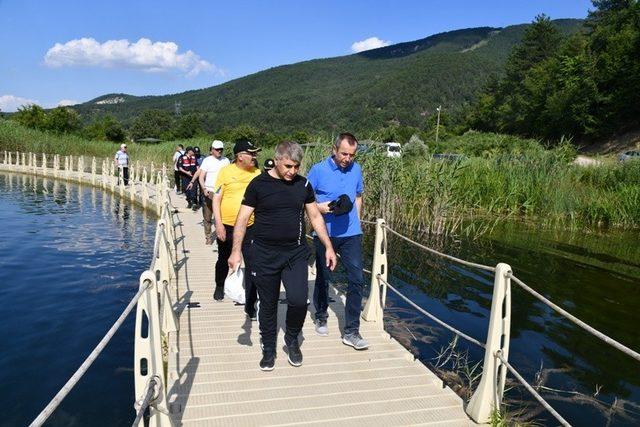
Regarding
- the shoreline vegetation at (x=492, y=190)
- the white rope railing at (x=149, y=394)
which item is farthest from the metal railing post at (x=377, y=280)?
the shoreline vegetation at (x=492, y=190)

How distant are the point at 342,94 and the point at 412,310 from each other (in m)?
143

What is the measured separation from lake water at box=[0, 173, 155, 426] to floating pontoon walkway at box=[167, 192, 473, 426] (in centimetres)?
104

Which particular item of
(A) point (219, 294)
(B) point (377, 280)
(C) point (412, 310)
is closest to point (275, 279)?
(B) point (377, 280)

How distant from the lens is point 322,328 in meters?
4.91

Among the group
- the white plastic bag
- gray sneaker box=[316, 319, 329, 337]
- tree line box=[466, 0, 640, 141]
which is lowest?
gray sneaker box=[316, 319, 329, 337]

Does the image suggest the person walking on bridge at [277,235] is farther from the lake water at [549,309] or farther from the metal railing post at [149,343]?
the lake water at [549,309]

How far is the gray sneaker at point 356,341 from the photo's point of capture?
4.52 metres

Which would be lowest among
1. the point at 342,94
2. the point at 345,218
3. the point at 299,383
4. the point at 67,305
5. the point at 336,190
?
the point at 67,305

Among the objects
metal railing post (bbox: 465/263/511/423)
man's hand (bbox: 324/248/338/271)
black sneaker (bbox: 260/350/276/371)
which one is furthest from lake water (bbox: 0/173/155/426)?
metal railing post (bbox: 465/263/511/423)

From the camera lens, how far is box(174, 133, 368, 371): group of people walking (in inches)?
148

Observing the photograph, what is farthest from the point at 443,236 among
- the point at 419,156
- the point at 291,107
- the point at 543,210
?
the point at 291,107

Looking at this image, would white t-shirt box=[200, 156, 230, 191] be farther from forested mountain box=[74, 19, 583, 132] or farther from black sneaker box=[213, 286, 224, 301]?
forested mountain box=[74, 19, 583, 132]

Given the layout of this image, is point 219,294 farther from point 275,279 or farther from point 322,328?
point 275,279

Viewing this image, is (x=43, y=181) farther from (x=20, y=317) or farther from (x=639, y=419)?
(x=639, y=419)
